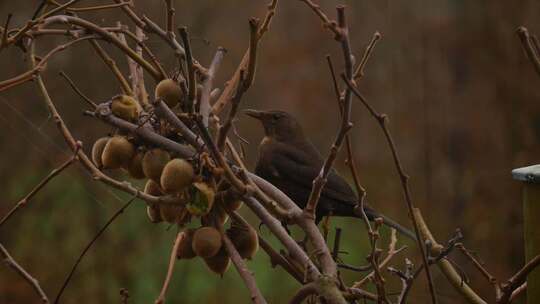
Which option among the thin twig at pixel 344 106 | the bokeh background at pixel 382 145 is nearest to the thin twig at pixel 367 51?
the thin twig at pixel 344 106

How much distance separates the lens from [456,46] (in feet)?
8.43

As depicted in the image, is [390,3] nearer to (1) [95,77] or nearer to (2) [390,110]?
(2) [390,110]

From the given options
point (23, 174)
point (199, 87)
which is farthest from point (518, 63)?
point (199, 87)

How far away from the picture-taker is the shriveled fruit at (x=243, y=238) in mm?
597

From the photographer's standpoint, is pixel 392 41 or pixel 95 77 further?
pixel 392 41

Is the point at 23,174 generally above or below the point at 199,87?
below

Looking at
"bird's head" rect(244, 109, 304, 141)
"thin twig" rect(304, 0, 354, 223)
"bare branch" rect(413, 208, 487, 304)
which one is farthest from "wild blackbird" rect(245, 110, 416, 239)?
"thin twig" rect(304, 0, 354, 223)

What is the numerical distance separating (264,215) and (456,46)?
2118 mm

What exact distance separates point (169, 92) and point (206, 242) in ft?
0.38

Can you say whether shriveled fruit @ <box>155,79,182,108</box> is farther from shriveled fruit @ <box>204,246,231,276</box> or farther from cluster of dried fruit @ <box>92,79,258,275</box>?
shriveled fruit @ <box>204,246,231,276</box>

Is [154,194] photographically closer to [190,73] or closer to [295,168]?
[190,73]

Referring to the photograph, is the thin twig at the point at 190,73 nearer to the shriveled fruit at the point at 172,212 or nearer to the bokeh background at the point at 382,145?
the shriveled fruit at the point at 172,212

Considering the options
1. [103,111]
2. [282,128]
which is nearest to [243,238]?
[103,111]

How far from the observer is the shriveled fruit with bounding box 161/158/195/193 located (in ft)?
1.81
